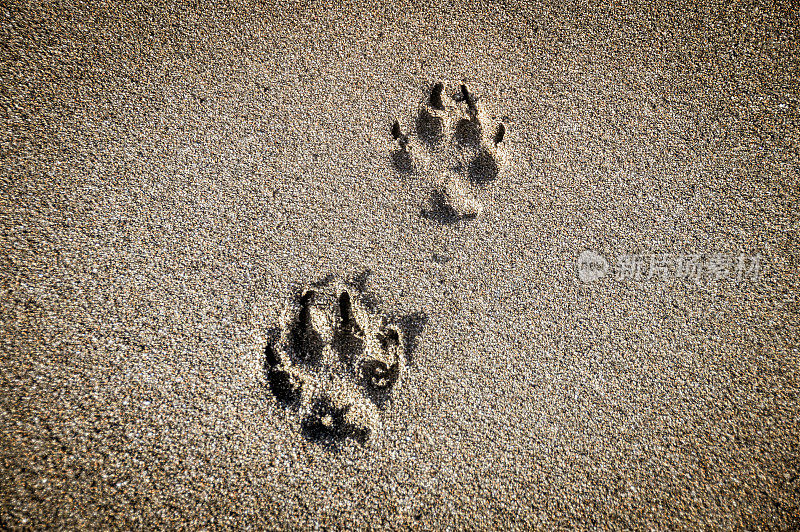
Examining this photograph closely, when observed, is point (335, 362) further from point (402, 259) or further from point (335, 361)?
point (402, 259)

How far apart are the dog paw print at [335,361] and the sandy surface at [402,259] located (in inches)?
1.7

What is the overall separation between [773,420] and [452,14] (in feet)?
5.45

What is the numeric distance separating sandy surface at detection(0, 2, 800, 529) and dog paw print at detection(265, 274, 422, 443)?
0.04 meters

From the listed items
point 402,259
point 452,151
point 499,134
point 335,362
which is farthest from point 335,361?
point 499,134

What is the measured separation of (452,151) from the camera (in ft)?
4.58

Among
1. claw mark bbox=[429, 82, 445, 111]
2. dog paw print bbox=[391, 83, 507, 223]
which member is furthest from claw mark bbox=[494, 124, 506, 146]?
claw mark bbox=[429, 82, 445, 111]

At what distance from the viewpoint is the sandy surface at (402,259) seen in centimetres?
110

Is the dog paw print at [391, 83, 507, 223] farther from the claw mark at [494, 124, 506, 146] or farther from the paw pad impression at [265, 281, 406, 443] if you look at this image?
the paw pad impression at [265, 281, 406, 443]

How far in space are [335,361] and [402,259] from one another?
361 millimetres

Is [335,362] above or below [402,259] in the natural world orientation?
below

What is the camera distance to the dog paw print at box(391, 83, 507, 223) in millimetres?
1362

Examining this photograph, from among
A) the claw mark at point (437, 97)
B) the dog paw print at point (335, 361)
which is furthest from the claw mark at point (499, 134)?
the dog paw print at point (335, 361)

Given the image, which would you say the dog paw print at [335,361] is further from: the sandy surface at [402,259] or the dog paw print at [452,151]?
the dog paw print at [452,151]

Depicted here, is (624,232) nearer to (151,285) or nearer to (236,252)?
(236,252)
